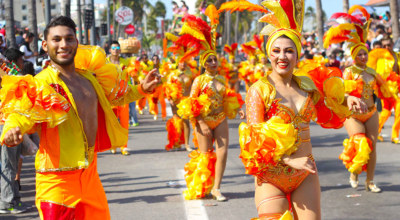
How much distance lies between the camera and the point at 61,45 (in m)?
4.72

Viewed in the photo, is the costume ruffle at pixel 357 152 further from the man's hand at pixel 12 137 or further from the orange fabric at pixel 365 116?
the man's hand at pixel 12 137

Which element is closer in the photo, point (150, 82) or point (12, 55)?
point (150, 82)

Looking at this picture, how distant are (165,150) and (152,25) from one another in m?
108

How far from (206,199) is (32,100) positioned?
439 centimetres

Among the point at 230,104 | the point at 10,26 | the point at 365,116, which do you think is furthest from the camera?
the point at 10,26

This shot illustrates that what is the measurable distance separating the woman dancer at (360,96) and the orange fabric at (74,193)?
461 centimetres

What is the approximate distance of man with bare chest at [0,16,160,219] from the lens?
4.45 m

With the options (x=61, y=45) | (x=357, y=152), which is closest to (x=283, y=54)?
(x=61, y=45)

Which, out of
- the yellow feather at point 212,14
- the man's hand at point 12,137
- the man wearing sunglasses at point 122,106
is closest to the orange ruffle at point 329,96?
the man's hand at point 12,137

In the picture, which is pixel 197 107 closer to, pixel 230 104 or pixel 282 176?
pixel 230 104

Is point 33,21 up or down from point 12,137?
up

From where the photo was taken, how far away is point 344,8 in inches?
1192

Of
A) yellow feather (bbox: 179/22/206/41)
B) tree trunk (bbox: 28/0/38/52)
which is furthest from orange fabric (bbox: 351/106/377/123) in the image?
tree trunk (bbox: 28/0/38/52)

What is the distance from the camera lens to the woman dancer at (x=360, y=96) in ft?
27.7
